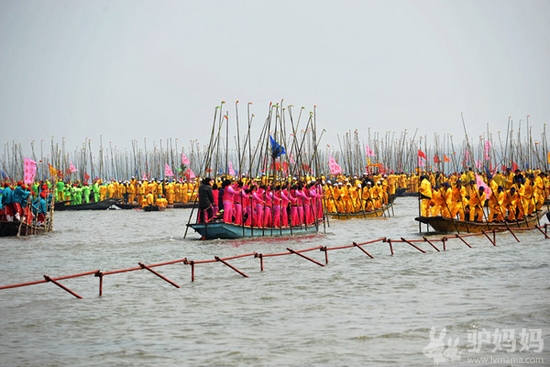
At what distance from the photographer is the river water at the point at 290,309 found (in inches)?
454

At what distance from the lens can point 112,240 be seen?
98.7ft

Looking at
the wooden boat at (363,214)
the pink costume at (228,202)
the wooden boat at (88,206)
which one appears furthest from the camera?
the wooden boat at (88,206)

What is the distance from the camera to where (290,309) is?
48.7 ft

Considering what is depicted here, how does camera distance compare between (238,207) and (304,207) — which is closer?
(238,207)

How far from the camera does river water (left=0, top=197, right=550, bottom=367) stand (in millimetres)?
11523

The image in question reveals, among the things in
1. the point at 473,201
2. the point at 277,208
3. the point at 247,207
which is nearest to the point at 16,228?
the point at 247,207

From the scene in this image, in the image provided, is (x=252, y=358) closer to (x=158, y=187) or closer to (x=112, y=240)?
(x=112, y=240)

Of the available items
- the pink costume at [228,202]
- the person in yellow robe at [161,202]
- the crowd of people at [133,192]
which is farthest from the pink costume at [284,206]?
the crowd of people at [133,192]

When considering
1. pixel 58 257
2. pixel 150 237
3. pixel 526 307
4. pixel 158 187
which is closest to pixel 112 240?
pixel 150 237

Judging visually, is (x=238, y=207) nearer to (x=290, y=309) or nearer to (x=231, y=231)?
(x=231, y=231)

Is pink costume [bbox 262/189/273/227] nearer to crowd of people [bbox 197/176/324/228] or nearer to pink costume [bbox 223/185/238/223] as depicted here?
crowd of people [bbox 197/176/324/228]

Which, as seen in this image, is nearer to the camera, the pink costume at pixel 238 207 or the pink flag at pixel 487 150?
the pink costume at pixel 238 207

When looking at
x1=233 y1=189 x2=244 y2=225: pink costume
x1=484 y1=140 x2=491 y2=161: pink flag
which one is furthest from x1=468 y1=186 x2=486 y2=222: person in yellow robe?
x1=484 y1=140 x2=491 y2=161: pink flag

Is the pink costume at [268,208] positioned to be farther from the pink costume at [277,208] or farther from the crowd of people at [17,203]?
the crowd of people at [17,203]
